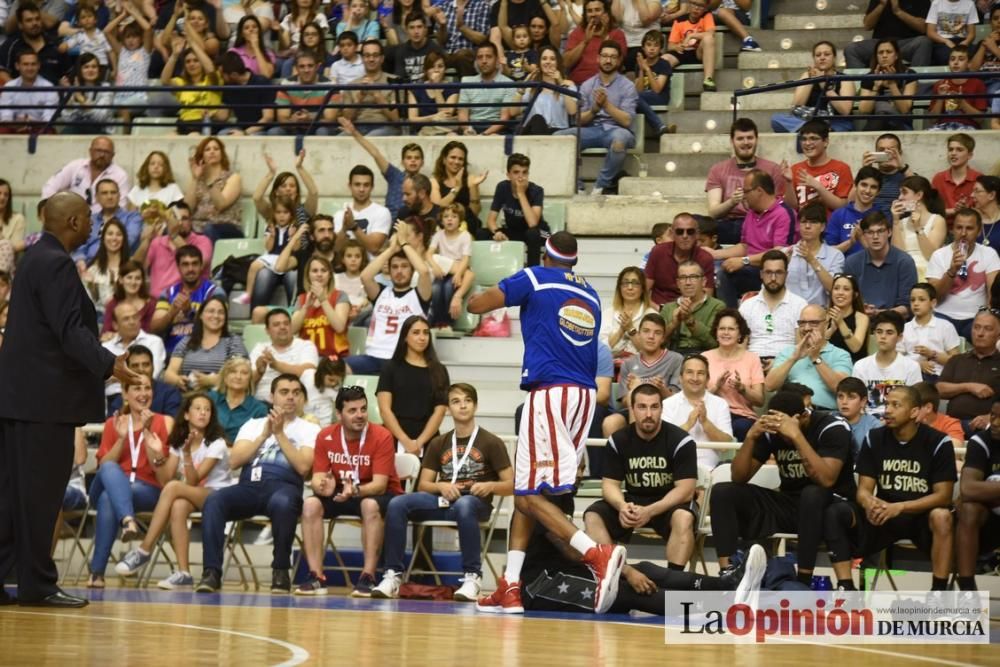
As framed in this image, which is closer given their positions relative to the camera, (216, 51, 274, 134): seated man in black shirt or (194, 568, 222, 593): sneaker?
(194, 568, 222, 593): sneaker

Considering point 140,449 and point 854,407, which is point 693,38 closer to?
point 854,407

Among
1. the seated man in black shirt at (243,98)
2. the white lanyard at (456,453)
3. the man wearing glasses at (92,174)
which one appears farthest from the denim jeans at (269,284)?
the white lanyard at (456,453)

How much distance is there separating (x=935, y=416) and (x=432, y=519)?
11.3 feet

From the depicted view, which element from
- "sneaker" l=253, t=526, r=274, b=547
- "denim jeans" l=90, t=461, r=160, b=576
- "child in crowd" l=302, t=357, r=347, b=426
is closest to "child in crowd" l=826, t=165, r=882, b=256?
"child in crowd" l=302, t=357, r=347, b=426

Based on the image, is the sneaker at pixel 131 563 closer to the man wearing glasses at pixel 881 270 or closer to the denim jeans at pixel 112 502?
the denim jeans at pixel 112 502

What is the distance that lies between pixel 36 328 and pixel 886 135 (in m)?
7.93

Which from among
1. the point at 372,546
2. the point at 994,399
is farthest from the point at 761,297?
the point at 372,546

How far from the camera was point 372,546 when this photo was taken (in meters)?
10.7

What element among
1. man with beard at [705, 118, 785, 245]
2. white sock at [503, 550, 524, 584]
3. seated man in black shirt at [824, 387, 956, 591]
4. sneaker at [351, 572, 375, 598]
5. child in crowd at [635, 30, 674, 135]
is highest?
child in crowd at [635, 30, 674, 135]

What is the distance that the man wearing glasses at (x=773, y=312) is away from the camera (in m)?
11.8

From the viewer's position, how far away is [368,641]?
7215mm

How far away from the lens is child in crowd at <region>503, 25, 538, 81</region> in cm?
1558

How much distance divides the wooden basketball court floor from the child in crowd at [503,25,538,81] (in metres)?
7.61

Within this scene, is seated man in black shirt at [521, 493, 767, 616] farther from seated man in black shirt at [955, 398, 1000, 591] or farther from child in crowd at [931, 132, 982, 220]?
child in crowd at [931, 132, 982, 220]
